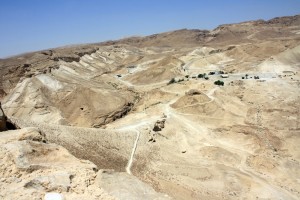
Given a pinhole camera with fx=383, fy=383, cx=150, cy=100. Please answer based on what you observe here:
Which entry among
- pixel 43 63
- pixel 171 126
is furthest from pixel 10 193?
pixel 43 63

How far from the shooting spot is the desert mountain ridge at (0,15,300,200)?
15656 mm

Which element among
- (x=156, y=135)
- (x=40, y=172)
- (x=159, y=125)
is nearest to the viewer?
(x=40, y=172)

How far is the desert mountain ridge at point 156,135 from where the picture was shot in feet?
51.4

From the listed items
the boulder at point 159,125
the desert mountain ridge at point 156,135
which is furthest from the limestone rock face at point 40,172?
the boulder at point 159,125

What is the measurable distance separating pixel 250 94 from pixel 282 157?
58.5ft

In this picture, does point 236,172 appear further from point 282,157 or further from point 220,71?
point 220,71

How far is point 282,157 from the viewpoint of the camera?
32.8 m

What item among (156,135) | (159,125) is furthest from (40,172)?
(159,125)

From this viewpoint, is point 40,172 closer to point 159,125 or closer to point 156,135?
point 156,135

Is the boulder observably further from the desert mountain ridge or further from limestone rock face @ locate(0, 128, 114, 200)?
limestone rock face @ locate(0, 128, 114, 200)

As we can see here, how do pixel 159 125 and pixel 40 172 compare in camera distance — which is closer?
pixel 40 172

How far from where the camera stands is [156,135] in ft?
109

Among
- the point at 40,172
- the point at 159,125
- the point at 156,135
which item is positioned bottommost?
the point at 156,135

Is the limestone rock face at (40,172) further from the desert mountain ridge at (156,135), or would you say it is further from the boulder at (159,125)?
the boulder at (159,125)
